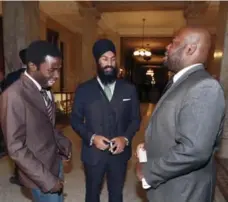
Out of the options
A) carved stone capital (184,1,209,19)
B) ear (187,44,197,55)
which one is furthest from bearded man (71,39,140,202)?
carved stone capital (184,1,209,19)

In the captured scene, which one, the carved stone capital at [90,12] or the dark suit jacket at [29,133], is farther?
the carved stone capital at [90,12]

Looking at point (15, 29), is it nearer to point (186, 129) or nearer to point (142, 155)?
point (142, 155)

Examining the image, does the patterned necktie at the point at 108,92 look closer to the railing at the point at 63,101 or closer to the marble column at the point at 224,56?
the marble column at the point at 224,56

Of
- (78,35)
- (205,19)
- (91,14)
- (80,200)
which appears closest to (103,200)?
(80,200)

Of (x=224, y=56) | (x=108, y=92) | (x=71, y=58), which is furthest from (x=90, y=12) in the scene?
(x=108, y=92)

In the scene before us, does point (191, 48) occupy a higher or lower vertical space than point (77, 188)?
higher

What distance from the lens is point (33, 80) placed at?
1.33 metres

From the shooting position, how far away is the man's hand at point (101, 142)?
1800mm

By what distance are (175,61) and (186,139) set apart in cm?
40

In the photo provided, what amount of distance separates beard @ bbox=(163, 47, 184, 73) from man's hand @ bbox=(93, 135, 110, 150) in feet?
2.79

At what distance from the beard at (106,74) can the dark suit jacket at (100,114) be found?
0.06 m

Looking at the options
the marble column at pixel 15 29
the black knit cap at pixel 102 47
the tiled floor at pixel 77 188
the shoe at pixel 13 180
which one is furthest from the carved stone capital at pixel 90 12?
the black knit cap at pixel 102 47

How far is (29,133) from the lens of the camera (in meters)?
1.27

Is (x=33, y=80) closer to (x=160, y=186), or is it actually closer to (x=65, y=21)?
(x=160, y=186)
